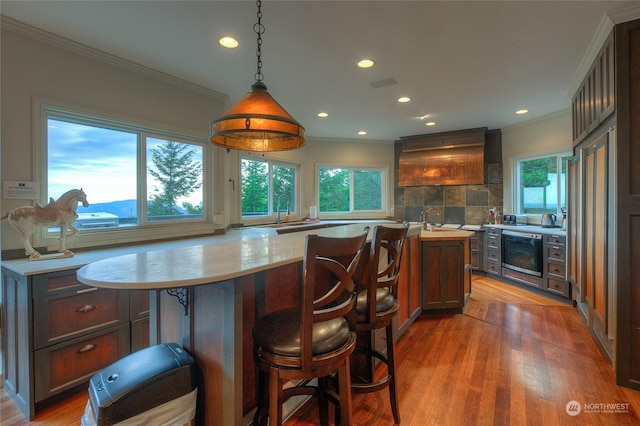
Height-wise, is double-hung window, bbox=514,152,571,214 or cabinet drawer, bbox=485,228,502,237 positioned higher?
double-hung window, bbox=514,152,571,214

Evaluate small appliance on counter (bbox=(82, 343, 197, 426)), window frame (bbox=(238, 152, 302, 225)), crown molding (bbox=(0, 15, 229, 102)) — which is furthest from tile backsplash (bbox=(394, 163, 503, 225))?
small appliance on counter (bbox=(82, 343, 197, 426))

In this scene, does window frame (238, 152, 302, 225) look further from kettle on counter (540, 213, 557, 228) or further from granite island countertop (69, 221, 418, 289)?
kettle on counter (540, 213, 557, 228)

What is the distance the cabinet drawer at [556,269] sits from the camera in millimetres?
3904

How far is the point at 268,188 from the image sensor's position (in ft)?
16.9

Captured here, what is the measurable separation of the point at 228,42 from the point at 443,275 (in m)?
3.10

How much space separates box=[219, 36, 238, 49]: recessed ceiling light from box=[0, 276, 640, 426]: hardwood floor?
2685 millimetres

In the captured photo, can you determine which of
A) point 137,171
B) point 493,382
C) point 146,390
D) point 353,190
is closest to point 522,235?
point 493,382

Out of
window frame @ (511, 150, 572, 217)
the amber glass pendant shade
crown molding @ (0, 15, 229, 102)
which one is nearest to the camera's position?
the amber glass pendant shade

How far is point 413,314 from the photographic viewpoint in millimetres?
3174

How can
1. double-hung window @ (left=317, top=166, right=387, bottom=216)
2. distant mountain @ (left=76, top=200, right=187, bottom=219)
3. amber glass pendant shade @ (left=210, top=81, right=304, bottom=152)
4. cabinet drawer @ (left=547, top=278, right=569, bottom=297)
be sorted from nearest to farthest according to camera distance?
amber glass pendant shade @ (left=210, top=81, right=304, bottom=152) → distant mountain @ (left=76, top=200, right=187, bottom=219) → cabinet drawer @ (left=547, top=278, right=569, bottom=297) → double-hung window @ (left=317, top=166, right=387, bottom=216)

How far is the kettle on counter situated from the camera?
14.5ft

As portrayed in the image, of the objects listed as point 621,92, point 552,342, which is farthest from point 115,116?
point 552,342

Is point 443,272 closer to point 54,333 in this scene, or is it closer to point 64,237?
point 54,333

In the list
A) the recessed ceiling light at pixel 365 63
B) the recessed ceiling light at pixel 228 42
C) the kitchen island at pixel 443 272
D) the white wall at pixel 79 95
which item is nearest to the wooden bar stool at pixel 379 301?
the kitchen island at pixel 443 272
